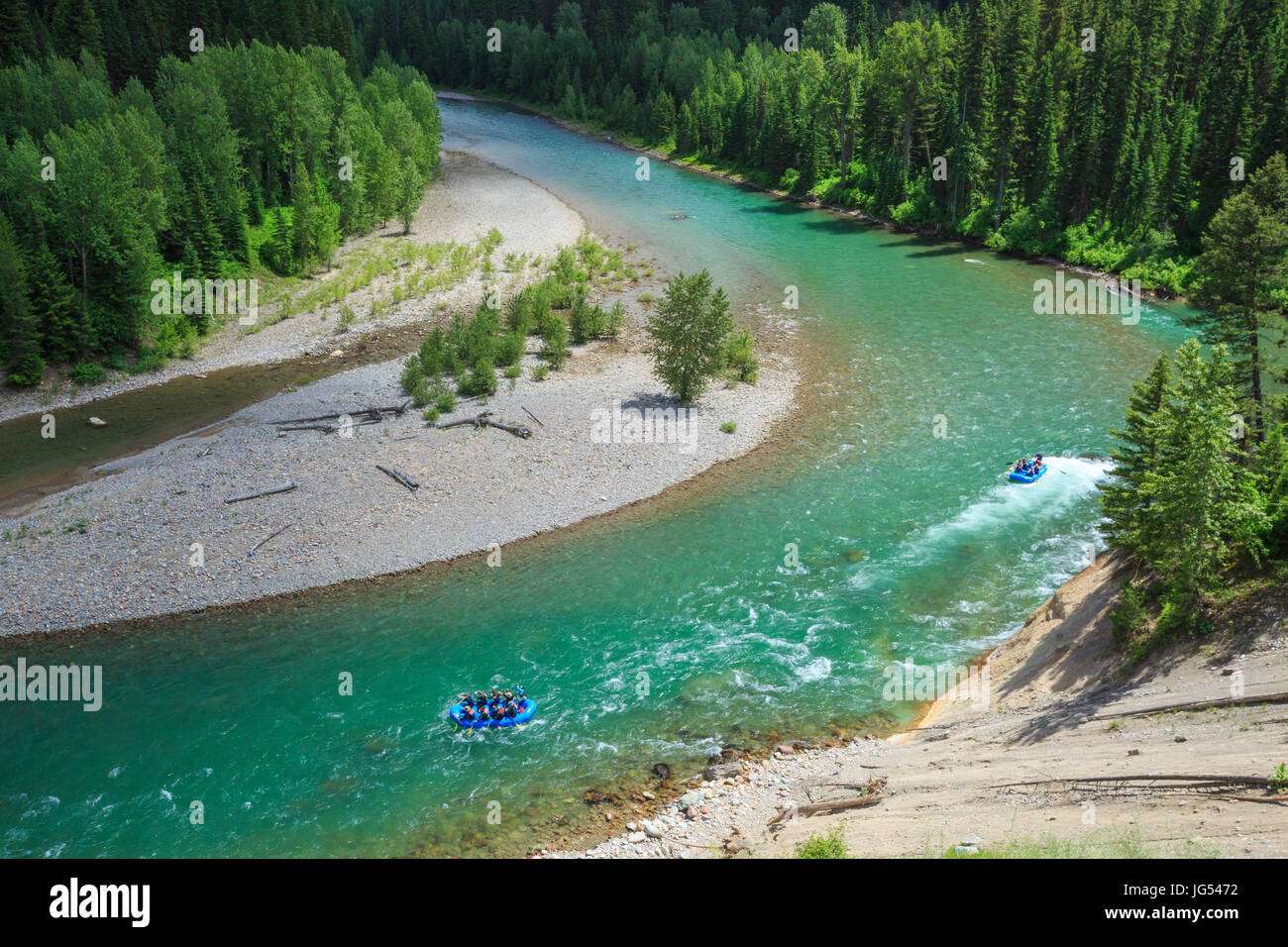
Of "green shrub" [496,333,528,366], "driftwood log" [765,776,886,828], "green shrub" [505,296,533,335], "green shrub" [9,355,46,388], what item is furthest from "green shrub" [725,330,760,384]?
"green shrub" [9,355,46,388]

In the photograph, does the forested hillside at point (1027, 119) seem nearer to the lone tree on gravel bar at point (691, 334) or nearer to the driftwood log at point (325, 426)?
the lone tree on gravel bar at point (691, 334)

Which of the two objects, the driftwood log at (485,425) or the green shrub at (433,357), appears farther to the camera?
the green shrub at (433,357)

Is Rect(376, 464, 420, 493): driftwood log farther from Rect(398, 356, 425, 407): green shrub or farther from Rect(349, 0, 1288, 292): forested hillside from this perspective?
Rect(349, 0, 1288, 292): forested hillside

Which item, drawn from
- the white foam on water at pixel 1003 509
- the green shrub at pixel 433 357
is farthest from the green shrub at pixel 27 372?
the white foam on water at pixel 1003 509

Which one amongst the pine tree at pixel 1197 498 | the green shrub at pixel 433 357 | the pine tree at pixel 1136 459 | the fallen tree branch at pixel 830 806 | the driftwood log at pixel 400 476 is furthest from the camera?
the green shrub at pixel 433 357

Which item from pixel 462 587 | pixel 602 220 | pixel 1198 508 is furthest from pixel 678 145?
pixel 1198 508

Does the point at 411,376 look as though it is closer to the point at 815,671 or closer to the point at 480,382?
the point at 480,382

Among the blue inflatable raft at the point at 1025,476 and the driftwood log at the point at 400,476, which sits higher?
the blue inflatable raft at the point at 1025,476
